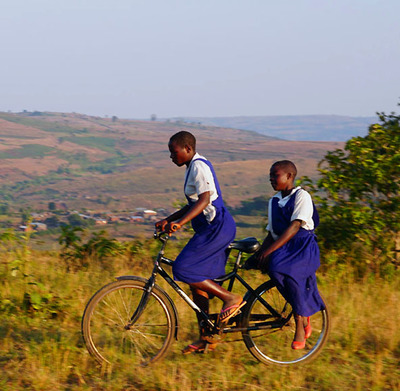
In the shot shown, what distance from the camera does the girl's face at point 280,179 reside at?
4457mm

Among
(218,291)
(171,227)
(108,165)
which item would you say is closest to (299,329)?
(218,291)

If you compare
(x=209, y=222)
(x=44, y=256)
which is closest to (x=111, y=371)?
(x=209, y=222)

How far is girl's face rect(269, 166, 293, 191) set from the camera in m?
4.46

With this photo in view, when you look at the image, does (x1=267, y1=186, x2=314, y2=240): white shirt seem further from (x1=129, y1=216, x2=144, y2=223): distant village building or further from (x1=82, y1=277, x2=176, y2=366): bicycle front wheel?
(x1=129, y1=216, x2=144, y2=223): distant village building

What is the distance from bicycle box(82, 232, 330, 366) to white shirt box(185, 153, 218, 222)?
36cm

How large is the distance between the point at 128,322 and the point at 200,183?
134cm

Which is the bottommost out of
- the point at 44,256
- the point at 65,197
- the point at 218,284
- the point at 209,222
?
the point at 65,197

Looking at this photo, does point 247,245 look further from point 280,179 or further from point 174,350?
point 174,350

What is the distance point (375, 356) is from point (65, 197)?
82.2 metres

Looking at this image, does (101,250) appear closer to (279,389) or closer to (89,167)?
(279,389)

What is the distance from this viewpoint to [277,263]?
14.6 feet

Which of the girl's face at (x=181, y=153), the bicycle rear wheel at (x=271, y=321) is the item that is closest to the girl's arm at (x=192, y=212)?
the girl's face at (x=181, y=153)

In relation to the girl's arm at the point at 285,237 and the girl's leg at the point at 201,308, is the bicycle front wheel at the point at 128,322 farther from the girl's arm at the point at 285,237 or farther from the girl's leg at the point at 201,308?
the girl's arm at the point at 285,237

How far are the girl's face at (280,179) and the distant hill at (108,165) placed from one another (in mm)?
47934
